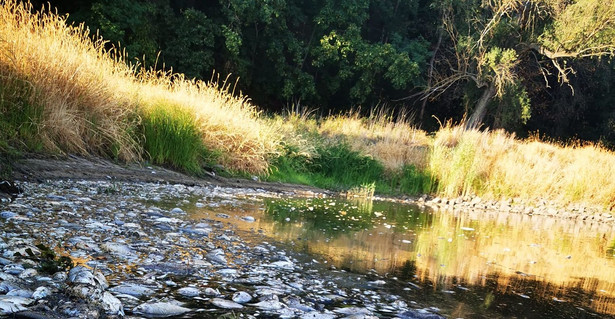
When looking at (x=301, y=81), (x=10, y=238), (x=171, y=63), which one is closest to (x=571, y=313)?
(x=10, y=238)

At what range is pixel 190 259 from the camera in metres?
3.56

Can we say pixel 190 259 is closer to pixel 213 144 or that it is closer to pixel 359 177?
pixel 213 144

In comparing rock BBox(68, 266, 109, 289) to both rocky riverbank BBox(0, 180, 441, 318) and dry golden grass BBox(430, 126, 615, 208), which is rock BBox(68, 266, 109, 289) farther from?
dry golden grass BBox(430, 126, 615, 208)

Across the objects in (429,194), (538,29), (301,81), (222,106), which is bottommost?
(429,194)

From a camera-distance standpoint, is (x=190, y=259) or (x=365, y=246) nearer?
(x=190, y=259)

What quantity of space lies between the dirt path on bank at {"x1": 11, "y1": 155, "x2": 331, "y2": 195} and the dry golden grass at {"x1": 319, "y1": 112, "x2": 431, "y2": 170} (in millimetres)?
4548

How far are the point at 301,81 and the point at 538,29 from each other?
38.5 feet

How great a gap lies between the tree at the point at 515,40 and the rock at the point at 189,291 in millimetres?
23415

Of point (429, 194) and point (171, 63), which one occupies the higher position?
point (171, 63)

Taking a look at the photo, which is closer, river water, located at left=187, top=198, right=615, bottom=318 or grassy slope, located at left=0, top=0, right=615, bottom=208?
river water, located at left=187, top=198, right=615, bottom=318

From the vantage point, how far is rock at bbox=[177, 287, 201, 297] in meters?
2.87

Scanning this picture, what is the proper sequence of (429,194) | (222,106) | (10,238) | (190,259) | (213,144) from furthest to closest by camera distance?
(429,194) → (222,106) → (213,144) → (190,259) → (10,238)

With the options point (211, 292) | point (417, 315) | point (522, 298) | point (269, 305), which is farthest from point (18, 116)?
point (522, 298)

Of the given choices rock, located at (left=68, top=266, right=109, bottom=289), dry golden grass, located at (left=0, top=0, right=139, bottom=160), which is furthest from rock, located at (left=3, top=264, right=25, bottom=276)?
dry golden grass, located at (left=0, top=0, right=139, bottom=160)
